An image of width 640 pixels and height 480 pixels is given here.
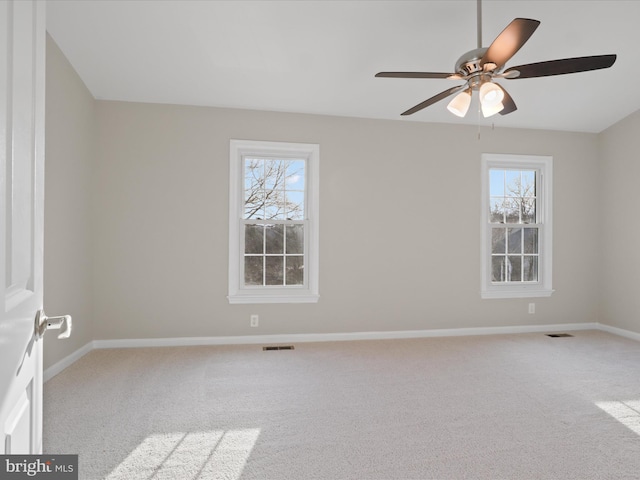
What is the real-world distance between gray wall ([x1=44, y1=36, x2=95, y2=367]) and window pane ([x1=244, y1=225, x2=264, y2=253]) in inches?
60.0

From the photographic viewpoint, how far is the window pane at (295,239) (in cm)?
438

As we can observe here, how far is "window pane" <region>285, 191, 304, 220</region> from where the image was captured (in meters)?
4.37

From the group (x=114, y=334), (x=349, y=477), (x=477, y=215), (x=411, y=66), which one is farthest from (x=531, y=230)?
(x=114, y=334)

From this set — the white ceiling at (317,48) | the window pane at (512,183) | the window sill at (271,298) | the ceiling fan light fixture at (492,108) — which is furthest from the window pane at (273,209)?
the window pane at (512,183)

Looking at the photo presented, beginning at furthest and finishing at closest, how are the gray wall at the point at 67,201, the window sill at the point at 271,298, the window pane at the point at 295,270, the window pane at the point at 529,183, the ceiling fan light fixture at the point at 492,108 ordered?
the window pane at the point at 529,183, the window pane at the point at 295,270, the window sill at the point at 271,298, the gray wall at the point at 67,201, the ceiling fan light fixture at the point at 492,108

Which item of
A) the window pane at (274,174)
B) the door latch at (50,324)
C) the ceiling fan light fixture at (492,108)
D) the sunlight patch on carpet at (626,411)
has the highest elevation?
the ceiling fan light fixture at (492,108)

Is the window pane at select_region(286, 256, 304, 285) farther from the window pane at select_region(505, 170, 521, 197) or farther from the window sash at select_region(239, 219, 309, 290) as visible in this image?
the window pane at select_region(505, 170, 521, 197)

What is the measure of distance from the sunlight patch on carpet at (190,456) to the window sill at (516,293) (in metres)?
3.38

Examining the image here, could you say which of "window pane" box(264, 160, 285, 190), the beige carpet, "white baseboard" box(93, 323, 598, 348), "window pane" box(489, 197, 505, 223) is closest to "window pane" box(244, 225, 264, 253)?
"window pane" box(264, 160, 285, 190)

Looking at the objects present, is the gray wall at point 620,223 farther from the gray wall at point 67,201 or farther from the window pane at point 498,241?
A: the gray wall at point 67,201

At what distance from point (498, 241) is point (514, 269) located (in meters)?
0.42

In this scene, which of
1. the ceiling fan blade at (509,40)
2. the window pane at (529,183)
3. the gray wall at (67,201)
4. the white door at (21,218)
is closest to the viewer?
the white door at (21,218)

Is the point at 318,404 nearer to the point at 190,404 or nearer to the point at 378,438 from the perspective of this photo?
the point at 378,438

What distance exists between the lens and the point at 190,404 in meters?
2.66
